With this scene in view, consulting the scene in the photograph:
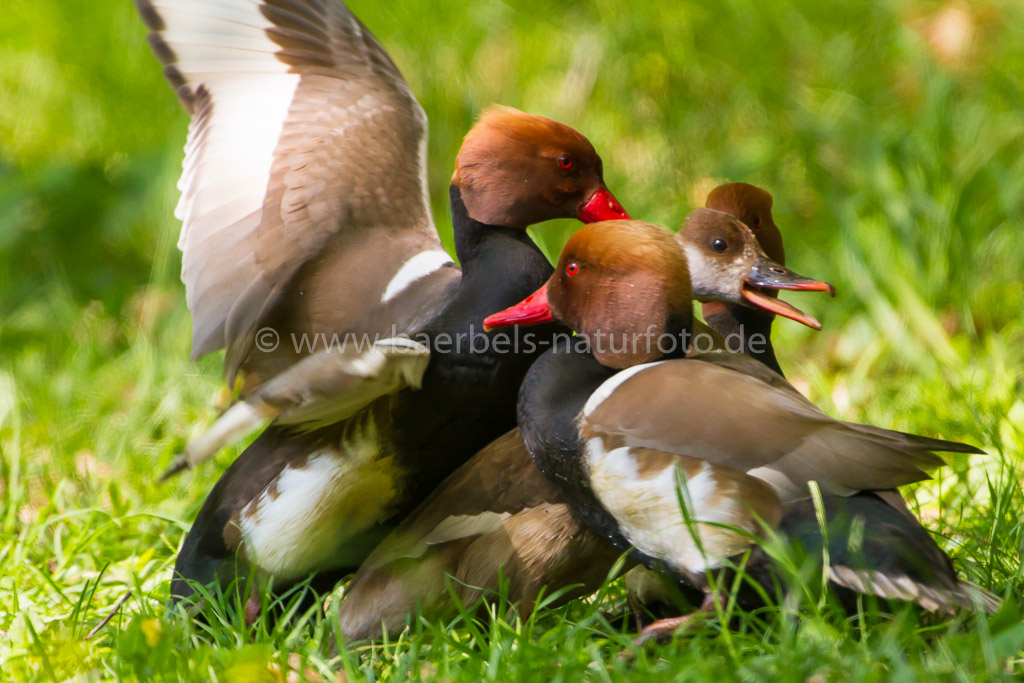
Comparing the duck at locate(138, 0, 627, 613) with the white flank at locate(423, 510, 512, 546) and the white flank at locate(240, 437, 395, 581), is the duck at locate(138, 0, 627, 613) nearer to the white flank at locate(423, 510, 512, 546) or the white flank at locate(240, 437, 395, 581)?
the white flank at locate(240, 437, 395, 581)

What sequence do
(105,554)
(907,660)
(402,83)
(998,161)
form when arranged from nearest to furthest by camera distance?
(907,660) < (105,554) < (402,83) < (998,161)

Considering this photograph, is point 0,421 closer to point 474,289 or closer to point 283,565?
point 283,565

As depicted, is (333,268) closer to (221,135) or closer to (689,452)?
(221,135)

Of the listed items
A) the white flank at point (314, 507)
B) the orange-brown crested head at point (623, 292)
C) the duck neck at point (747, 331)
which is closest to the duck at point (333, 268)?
the white flank at point (314, 507)

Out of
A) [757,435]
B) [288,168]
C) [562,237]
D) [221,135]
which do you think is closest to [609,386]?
[757,435]

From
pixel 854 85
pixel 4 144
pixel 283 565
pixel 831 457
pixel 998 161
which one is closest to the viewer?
pixel 831 457

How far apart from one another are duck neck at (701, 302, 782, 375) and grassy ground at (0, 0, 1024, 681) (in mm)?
541

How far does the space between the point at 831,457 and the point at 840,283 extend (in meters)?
2.39

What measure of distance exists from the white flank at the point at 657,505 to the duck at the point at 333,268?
0.43 metres

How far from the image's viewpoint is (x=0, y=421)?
11.6 ft

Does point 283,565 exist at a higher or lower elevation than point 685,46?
lower

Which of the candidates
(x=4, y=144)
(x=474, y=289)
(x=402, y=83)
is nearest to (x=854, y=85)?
(x=402, y=83)

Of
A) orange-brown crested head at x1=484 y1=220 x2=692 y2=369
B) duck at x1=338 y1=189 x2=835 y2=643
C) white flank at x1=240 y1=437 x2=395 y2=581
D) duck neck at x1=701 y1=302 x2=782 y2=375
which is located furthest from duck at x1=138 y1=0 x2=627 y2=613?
duck neck at x1=701 y1=302 x2=782 y2=375

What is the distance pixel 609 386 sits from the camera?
2227 mm
